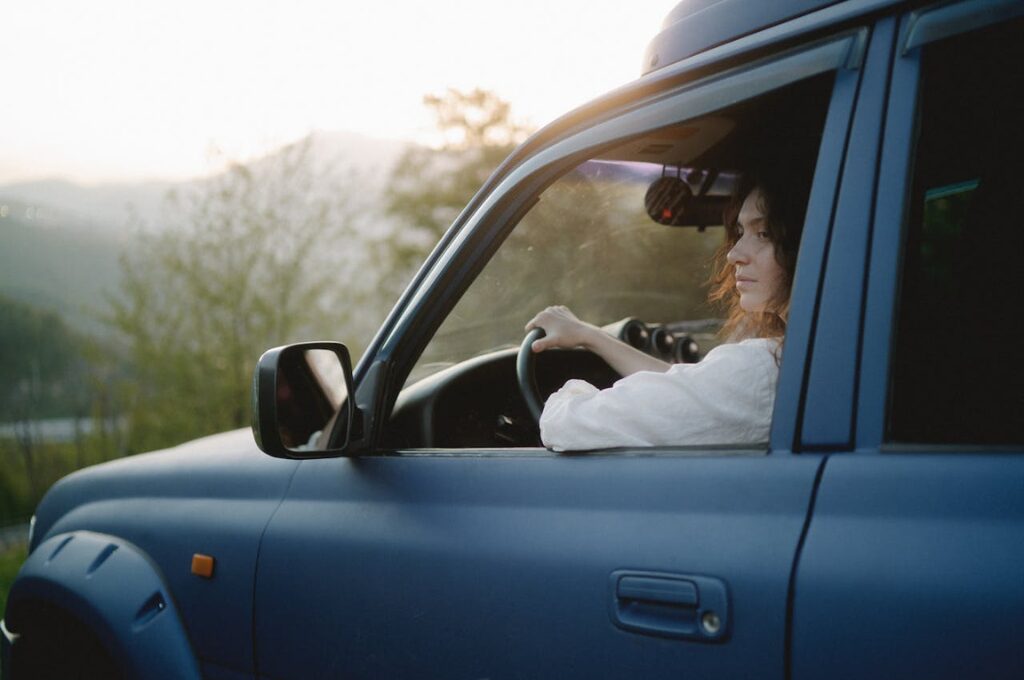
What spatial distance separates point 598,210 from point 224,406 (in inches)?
515

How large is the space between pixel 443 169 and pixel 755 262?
15.2m

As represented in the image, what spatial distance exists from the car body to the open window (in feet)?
0.05

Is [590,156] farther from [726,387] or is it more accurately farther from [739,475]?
[739,475]

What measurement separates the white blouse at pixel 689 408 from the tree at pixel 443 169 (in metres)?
14.0

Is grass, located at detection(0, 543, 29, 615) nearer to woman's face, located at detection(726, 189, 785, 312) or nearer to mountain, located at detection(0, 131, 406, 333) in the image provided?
mountain, located at detection(0, 131, 406, 333)

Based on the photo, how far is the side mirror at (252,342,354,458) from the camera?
1750mm

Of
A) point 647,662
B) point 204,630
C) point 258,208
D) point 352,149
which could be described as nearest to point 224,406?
point 258,208

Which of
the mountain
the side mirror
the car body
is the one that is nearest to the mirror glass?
the side mirror

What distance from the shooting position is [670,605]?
131 centimetres

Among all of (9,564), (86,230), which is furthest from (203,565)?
(86,230)

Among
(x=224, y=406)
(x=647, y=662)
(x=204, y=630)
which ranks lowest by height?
(x=224, y=406)

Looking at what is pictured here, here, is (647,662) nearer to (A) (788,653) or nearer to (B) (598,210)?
(A) (788,653)

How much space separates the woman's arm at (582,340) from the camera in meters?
2.09

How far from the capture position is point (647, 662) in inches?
51.8
